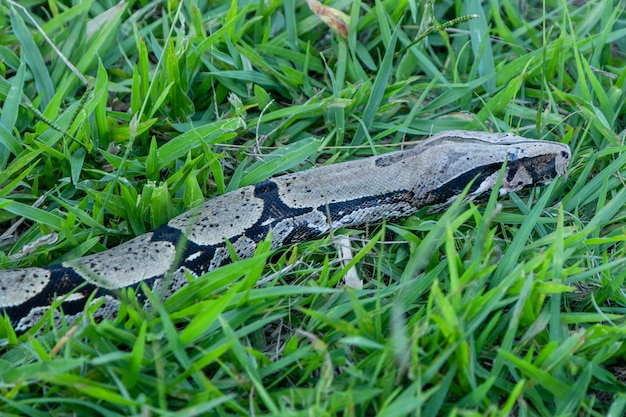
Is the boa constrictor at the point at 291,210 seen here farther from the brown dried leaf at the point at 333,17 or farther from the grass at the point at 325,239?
the brown dried leaf at the point at 333,17

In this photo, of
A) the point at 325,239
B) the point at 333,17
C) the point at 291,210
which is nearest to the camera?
the point at 325,239

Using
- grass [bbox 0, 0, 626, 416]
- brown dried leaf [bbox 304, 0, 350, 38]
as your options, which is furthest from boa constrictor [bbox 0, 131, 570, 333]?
brown dried leaf [bbox 304, 0, 350, 38]

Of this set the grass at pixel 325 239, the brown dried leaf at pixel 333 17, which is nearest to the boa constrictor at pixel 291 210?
the grass at pixel 325 239

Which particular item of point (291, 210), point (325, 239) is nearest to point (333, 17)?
point (291, 210)

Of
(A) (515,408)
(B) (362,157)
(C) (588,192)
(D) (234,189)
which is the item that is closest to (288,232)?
(D) (234,189)

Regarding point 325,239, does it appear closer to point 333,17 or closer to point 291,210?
point 291,210

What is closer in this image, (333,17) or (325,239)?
(325,239)

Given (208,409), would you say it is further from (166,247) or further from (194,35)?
(194,35)
